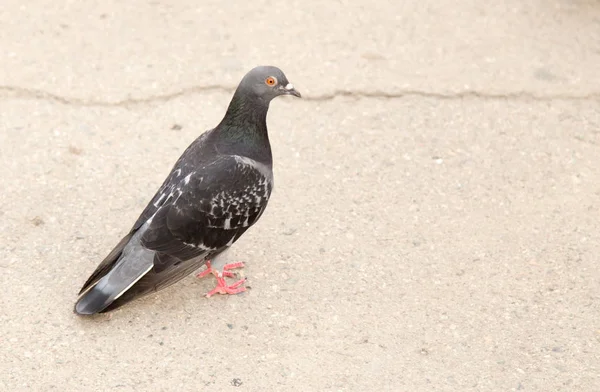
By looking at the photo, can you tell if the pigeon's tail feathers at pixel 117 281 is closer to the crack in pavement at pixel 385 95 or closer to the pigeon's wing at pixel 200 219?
the pigeon's wing at pixel 200 219

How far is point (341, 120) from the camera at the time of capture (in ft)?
19.4

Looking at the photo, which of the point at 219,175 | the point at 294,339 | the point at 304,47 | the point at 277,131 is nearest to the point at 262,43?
the point at 304,47

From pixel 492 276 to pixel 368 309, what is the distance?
718 millimetres

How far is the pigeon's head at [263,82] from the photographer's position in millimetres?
4551

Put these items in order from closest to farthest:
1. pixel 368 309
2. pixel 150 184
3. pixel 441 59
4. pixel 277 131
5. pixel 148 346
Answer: pixel 148 346 → pixel 368 309 → pixel 150 184 → pixel 277 131 → pixel 441 59

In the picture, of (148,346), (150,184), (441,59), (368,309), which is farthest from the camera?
(441,59)

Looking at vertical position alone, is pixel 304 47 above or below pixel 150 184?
above

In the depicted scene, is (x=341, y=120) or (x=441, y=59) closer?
(x=341, y=120)

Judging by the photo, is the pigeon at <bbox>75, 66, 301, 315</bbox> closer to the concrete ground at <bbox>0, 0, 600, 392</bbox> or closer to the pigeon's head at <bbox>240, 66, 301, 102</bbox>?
the pigeon's head at <bbox>240, 66, 301, 102</bbox>

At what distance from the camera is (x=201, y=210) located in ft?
14.3

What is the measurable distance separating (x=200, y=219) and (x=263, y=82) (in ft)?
2.51

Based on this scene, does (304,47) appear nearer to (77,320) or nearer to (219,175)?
(219,175)

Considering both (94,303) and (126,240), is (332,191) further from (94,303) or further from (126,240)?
(94,303)

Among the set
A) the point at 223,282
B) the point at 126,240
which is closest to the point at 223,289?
the point at 223,282
